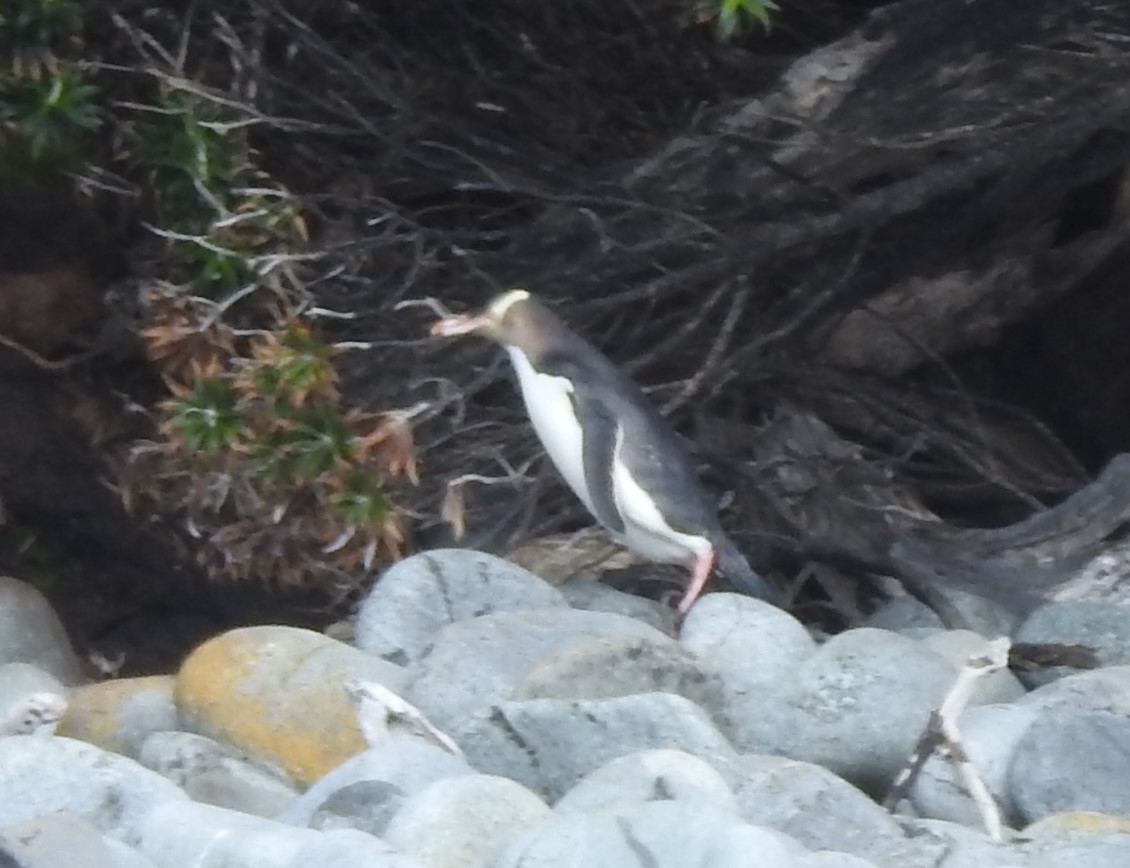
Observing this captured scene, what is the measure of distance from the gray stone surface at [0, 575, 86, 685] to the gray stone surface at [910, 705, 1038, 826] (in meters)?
1.62

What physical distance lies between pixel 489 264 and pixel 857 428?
0.86 meters

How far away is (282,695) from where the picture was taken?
81.8 inches

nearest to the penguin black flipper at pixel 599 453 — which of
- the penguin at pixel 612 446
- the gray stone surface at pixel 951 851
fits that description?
the penguin at pixel 612 446

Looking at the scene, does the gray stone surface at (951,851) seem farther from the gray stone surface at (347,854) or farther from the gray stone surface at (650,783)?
the gray stone surface at (347,854)

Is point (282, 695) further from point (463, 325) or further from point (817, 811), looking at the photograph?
point (463, 325)

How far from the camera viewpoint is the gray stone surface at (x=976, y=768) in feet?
6.34

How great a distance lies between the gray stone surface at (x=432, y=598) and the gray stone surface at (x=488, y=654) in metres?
0.14

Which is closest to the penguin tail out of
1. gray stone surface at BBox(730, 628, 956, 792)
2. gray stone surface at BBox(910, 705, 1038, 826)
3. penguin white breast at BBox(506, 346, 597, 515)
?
penguin white breast at BBox(506, 346, 597, 515)

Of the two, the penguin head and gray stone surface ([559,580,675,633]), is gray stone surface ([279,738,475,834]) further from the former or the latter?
the penguin head

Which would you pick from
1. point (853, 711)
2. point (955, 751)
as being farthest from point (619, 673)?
point (955, 751)

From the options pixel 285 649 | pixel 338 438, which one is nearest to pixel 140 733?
pixel 285 649

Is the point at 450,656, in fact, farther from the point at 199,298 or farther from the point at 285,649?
the point at 199,298

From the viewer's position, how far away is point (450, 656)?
2.11m

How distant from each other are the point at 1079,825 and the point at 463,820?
0.67 meters
